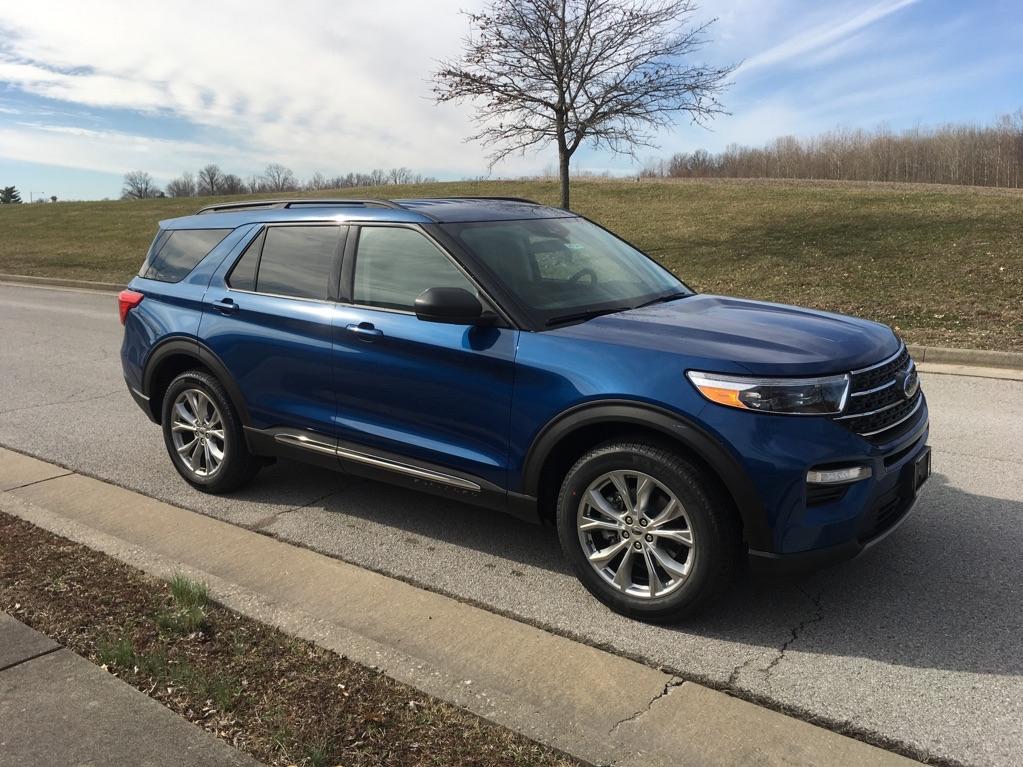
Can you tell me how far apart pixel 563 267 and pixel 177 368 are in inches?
105

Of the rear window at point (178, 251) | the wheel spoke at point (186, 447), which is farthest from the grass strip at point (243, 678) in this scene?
the rear window at point (178, 251)

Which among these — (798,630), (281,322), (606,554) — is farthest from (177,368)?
(798,630)

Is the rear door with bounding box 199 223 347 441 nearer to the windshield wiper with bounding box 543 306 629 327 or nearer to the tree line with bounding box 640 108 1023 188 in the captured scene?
the windshield wiper with bounding box 543 306 629 327

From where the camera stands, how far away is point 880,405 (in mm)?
3256

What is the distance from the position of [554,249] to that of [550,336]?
1022mm

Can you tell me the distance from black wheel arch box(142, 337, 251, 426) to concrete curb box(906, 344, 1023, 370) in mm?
7090

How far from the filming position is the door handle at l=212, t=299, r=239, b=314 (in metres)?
4.72

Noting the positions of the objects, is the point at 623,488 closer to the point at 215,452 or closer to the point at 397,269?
the point at 397,269

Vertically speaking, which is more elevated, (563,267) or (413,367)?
(563,267)

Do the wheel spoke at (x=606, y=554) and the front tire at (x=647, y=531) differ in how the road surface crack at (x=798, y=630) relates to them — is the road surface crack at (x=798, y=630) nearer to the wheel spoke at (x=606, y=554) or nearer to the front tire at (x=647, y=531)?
the front tire at (x=647, y=531)

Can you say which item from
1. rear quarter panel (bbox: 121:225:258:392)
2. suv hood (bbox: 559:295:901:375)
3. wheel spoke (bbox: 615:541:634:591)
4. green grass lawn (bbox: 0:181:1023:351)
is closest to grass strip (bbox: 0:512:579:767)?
wheel spoke (bbox: 615:541:634:591)

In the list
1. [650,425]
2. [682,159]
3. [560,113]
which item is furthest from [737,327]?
[682,159]

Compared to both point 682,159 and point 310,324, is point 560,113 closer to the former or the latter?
point 310,324

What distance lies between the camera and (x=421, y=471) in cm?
394
